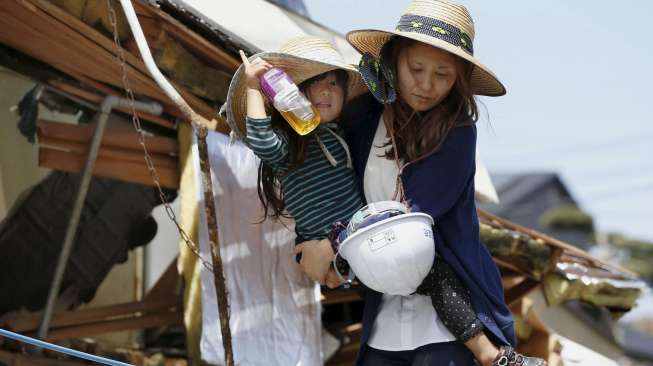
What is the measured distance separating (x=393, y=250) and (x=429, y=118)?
0.49 meters

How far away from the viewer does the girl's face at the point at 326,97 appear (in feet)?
11.0

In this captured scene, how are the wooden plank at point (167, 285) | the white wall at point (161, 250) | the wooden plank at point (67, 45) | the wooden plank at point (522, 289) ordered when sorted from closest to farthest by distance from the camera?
1. the wooden plank at point (67, 45)
2. the wooden plank at point (167, 285)
3. the wooden plank at point (522, 289)
4. the white wall at point (161, 250)

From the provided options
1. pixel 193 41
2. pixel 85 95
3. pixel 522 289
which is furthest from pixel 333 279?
pixel 522 289

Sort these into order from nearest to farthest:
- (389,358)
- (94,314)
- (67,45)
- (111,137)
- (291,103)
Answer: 1. (291,103)
2. (389,358)
3. (67,45)
4. (111,137)
5. (94,314)

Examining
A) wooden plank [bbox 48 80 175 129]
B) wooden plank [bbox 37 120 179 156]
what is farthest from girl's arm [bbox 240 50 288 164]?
wooden plank [bbox 48 80 175 129]

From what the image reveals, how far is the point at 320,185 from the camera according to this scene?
3.34 m

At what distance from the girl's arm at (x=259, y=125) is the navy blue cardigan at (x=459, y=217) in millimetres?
399

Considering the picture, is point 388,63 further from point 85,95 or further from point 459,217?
point 85,95

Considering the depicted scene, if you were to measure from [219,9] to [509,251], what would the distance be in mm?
1959

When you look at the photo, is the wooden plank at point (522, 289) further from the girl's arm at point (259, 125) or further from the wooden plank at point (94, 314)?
the girl's arm at point (259, 125)

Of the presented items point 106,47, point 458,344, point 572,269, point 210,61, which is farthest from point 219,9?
point 572,269

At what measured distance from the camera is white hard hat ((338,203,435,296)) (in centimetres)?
297

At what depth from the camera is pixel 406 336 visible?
3203mm

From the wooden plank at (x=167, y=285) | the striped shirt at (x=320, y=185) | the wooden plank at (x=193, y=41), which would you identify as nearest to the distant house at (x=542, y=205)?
the wooden plank at (x=167, y=285)
